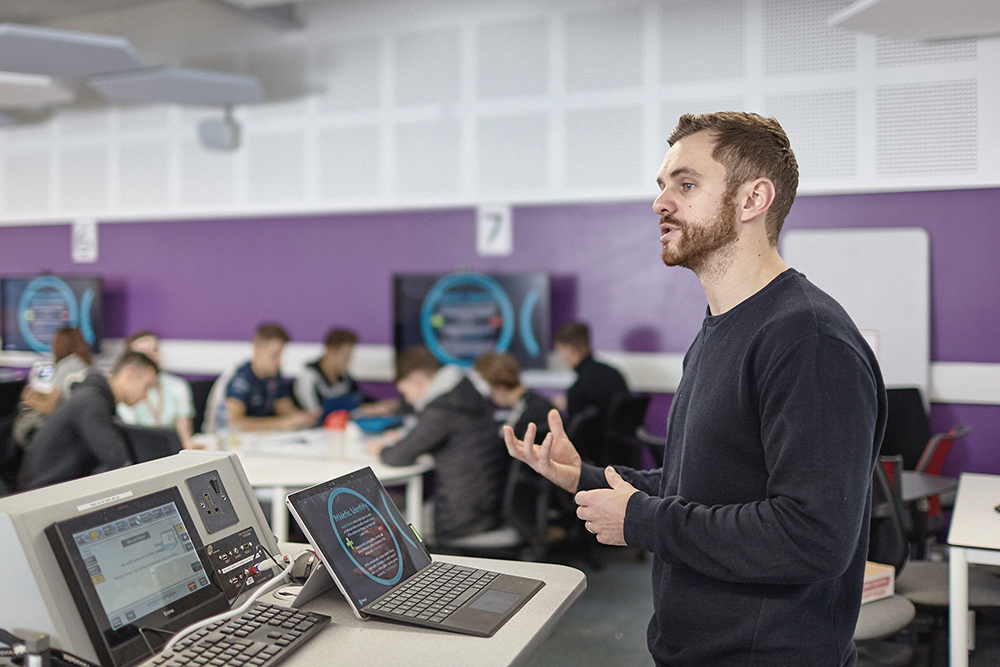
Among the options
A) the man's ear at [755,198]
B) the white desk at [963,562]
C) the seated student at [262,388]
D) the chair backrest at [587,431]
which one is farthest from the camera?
the seated student at [262,388]

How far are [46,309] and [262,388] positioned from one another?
10.0 feet

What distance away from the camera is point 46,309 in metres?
6.96

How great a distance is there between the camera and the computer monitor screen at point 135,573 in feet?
3.76

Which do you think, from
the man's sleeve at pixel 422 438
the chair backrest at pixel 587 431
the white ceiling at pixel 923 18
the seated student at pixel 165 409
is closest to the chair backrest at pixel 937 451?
the chair backrest at pixel 587 431

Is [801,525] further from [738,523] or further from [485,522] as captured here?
[485,522]

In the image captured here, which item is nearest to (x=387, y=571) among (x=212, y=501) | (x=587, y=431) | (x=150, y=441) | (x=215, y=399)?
(x=212, y=501)

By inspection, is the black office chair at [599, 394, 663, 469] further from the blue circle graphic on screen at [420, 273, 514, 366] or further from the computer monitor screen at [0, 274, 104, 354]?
the computer monitor screen at [0, 274, 104, 354]

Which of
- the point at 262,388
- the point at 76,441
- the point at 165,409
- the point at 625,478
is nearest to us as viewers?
the point at 625,478

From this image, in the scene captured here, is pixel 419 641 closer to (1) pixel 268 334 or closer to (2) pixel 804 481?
(2) pixel 804 481

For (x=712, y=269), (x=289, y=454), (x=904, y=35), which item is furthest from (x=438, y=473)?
(x=904, y=35)

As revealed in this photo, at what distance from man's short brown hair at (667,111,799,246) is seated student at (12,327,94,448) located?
11.1 feet

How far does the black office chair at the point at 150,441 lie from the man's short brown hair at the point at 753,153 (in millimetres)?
2472

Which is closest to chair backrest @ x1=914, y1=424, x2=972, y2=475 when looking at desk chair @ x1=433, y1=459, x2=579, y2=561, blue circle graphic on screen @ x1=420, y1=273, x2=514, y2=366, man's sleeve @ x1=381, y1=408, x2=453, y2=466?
desk chair @ x1=433, y1=459, x2=579, y2=561

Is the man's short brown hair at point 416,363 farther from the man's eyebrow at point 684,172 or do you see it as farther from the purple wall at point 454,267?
the man's eyebrow at point 684,172
